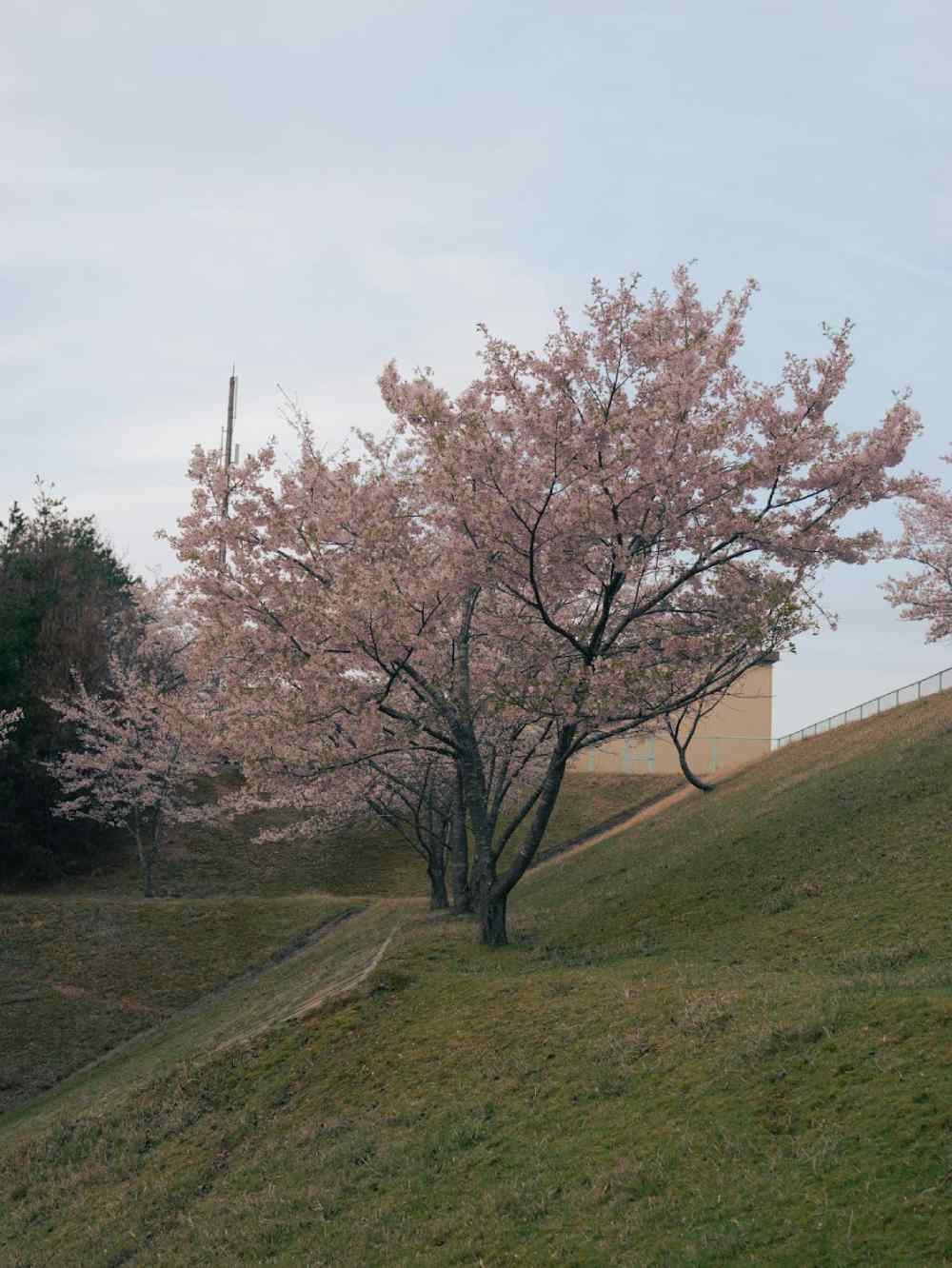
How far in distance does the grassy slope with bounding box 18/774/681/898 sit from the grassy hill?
67.6 ft

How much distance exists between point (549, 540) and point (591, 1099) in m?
10.1

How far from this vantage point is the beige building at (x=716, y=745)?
58.4m

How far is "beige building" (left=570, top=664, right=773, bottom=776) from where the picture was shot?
192ft

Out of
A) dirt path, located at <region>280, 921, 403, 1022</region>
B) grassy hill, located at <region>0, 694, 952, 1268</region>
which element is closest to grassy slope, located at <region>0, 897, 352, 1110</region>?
grassy hill, located at <region>0, 694, 952, 1268</region>

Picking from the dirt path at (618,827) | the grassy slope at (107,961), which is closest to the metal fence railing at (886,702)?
the dirt path at (618,827)

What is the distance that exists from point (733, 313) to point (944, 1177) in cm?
1631

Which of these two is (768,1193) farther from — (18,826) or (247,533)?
(18,826)

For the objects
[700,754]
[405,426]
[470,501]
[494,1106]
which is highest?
[405,426]

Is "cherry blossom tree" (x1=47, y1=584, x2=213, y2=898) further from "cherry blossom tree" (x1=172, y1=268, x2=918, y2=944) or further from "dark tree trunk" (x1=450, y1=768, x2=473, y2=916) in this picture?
"cherry blossom tree" (x1=172, y1=268, x2=918, y2=944)

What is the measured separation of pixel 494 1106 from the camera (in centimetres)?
1354

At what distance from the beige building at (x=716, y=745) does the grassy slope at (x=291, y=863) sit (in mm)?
4645

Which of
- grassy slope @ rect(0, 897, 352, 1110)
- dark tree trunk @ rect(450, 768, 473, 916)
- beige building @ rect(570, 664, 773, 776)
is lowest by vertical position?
grassy slope @ rect(0, 897, 352, 1110)

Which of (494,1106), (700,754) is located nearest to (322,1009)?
(494,1106)

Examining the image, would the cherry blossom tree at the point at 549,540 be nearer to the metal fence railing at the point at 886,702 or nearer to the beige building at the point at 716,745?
the metal fence railing at the point at 886,702
